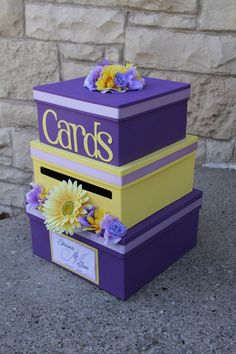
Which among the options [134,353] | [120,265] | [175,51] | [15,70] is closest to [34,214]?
[120,265]

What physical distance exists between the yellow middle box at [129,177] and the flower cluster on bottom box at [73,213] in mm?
18

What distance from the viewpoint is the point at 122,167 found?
92cm

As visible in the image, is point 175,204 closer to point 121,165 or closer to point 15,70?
point 121,165

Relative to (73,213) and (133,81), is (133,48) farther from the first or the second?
(73,213)

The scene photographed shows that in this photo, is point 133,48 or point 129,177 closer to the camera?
point 129,177

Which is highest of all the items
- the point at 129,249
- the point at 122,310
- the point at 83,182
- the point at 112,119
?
the point at 112,119

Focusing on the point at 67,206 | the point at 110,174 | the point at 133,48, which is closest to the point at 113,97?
the point at 110,174

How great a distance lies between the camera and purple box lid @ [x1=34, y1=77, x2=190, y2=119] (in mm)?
896

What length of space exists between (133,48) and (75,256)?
0.93 metres

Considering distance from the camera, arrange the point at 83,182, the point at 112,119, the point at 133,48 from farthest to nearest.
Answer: the point at 133,48 → the point at 83,182 → the point at 112,119

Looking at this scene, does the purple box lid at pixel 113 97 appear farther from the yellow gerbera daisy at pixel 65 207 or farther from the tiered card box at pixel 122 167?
the yellow gerbera daisy at pixel 65 207

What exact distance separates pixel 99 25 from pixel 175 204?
0.91 metres

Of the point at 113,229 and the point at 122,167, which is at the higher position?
the point at 122,167

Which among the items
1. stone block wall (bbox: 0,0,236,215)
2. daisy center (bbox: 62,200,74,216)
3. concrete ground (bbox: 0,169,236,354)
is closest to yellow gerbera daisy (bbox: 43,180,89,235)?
daisy center (bbox: 62,200,74,216)
